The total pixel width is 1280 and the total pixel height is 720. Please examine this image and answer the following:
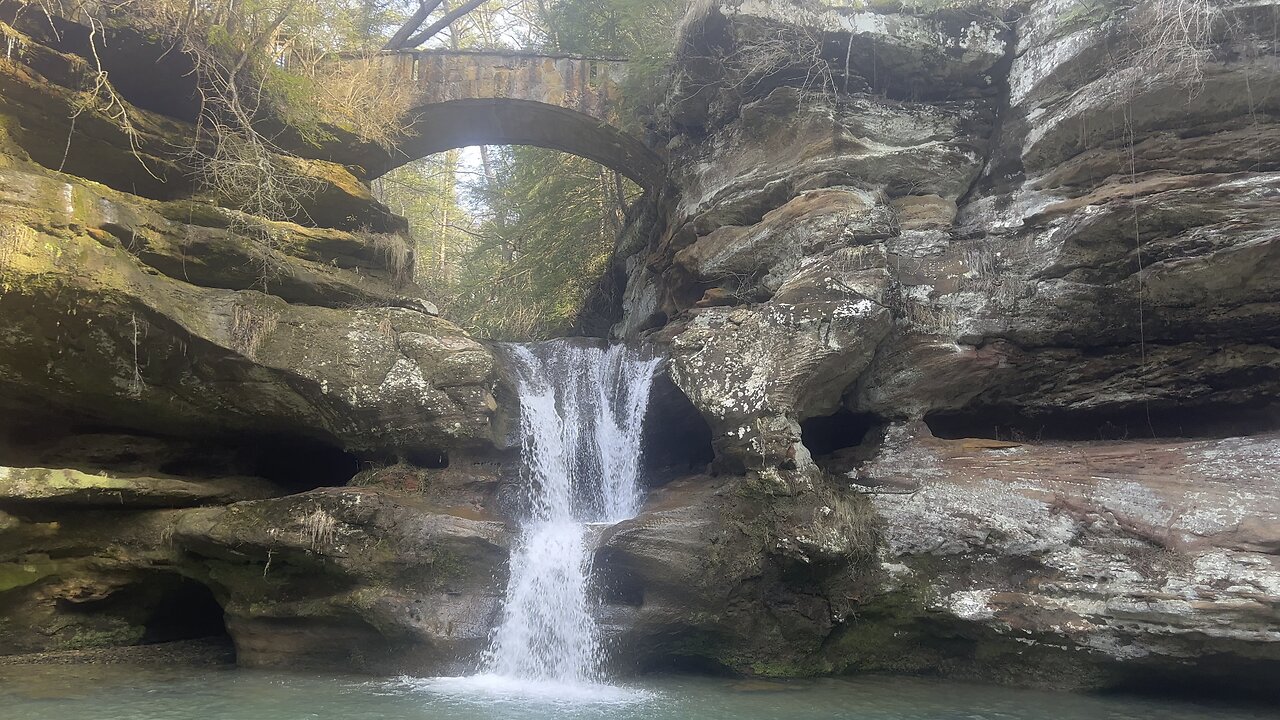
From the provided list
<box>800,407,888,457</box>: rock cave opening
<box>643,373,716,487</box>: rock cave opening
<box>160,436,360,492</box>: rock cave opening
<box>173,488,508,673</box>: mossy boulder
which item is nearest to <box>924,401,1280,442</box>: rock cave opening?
<box>800,407,888,457</box>: rock cave opening

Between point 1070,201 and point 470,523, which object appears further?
point 1070,201

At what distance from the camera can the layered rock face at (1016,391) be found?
6.66 m

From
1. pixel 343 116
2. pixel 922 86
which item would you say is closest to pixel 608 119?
pixel 343 116

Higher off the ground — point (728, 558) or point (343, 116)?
point (343, 116)

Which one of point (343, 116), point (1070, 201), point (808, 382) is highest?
point (343, 116)

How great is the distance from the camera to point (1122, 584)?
649cm

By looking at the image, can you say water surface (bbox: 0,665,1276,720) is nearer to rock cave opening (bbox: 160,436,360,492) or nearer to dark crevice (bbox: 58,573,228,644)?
dark crevice (bbox: 58,573,228,644)

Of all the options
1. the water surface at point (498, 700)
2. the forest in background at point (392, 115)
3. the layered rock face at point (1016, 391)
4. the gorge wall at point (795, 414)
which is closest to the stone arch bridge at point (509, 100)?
the forest in background at point (392, 115)

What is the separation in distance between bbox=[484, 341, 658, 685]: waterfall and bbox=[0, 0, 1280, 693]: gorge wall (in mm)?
300

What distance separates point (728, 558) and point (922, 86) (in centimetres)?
754

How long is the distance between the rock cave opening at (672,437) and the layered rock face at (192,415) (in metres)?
2.15

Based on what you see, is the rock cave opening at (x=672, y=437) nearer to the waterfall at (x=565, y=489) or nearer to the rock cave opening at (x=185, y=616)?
the waterfall at (x=565, y=489)

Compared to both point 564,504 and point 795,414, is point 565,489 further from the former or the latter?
point 795,414

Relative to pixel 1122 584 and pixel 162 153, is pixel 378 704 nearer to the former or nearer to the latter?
pixel 1122 584
